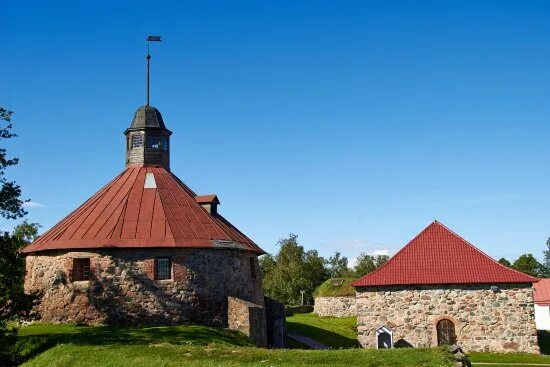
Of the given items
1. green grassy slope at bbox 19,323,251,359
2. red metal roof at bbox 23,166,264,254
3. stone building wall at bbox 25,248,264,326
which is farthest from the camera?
red metal roof at bbox 23,166,264,254

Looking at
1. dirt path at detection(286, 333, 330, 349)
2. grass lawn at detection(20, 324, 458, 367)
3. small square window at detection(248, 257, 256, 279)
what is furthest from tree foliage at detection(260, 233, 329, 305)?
grass lawn at detection(20, 324, 458, 367)

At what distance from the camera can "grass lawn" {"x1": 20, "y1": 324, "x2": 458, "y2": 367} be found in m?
13.9

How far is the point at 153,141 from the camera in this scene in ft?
91.2

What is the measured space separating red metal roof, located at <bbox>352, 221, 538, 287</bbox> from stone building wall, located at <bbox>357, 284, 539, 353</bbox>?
373mm

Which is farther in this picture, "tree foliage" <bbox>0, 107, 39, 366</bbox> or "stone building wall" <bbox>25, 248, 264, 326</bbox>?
"stone building wall" <bbox>25, 248, 264, 326</bbox>

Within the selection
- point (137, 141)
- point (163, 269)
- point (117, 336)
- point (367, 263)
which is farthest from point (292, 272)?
point (117, 336)

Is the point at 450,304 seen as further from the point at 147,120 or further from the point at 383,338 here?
the point at 147,120

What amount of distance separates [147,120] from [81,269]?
8719mm

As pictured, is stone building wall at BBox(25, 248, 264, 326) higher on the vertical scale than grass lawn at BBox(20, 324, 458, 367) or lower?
higher

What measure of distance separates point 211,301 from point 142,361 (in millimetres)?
8582

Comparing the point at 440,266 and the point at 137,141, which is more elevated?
the point at 137,141

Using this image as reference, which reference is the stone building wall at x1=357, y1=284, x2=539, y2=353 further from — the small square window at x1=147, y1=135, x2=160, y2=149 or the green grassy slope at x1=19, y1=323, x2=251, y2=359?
the small square window at x1=147, y1=135, x2=160, y2=149

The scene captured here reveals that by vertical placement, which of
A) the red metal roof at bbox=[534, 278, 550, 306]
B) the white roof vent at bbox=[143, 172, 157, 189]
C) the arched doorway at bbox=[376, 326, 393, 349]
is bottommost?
the arched doorway at bbox=[376, 326, 393, 349]

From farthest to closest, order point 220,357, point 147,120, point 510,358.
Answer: point 147,120, point 510,358, point 220,357
